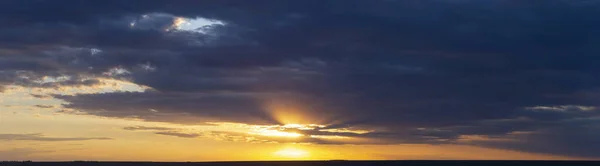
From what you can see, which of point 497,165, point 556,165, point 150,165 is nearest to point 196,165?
point 150,165

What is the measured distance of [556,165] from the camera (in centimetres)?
12900

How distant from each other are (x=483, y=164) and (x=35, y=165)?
242 feet

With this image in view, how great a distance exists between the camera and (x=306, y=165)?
132 meters

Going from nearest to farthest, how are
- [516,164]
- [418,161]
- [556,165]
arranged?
[556,165] < [516,164] < [418,161]

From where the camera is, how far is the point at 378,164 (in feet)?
454

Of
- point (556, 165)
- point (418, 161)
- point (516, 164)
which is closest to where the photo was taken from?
point (556, 165)

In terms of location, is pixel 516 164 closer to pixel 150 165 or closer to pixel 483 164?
pixel 483 164

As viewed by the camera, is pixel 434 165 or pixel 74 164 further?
pixel 74 164

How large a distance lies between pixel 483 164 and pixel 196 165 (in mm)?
49497

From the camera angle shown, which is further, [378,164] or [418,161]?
[418,161]

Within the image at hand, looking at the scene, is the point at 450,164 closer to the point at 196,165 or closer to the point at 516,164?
the point at 516,164

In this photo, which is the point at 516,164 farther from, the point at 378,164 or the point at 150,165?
the point at 150,165

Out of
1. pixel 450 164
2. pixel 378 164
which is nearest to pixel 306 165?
pixel 378 164

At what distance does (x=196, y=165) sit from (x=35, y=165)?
27.2 meters
